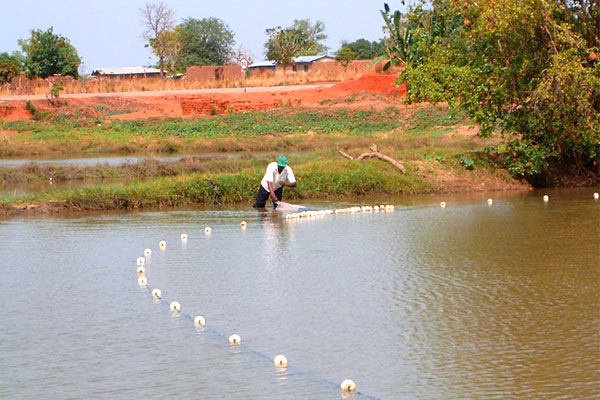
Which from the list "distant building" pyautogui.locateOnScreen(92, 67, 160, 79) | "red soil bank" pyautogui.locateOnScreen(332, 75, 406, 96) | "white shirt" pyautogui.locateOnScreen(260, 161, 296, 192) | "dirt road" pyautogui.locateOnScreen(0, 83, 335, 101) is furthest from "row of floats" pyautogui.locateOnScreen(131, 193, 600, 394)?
"distant building" pyautogui.locateOnScreen(92, 67, 160, 79)

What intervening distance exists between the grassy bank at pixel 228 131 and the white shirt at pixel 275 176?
13.8 meters

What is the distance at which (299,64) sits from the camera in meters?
69.2

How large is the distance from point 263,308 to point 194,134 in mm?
28705

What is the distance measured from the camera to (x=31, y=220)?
17.3 meters

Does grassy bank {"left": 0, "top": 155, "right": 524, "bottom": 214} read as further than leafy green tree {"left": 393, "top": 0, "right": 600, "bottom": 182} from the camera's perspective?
No

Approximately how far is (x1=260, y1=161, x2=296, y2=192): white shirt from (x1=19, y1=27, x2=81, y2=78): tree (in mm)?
43740

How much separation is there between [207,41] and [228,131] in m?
47.2

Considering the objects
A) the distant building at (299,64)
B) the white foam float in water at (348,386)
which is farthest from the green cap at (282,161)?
the distant building at (299,64)

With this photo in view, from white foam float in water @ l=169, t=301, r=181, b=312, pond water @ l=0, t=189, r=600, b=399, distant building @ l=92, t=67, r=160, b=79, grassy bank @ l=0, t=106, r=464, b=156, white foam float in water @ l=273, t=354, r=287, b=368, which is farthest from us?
distant building @ l=92, t=67, r=160, b=79

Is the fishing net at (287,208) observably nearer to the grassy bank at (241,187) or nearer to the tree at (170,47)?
the grassy bank at (241,187)

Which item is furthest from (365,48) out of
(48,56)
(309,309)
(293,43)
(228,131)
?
(309,309)

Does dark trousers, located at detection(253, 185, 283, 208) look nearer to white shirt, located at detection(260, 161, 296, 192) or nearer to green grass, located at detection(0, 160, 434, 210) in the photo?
white shirt, located at detection(260, 161, 296, 192)

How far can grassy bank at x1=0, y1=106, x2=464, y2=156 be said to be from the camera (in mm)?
34250

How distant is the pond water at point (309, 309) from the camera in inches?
300
